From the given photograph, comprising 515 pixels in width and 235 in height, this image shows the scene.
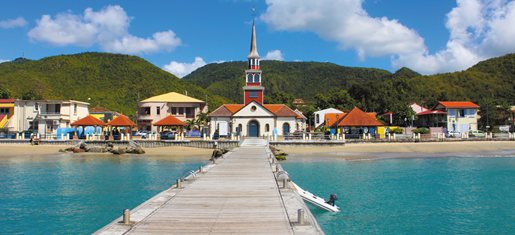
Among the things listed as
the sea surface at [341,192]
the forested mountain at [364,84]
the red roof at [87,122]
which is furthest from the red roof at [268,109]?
the forested mountain at [364,84]

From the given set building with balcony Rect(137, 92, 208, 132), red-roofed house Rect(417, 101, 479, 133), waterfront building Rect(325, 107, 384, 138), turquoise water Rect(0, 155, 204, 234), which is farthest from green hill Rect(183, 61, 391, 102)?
turquoise water Rect(0, 155, 204, 234)

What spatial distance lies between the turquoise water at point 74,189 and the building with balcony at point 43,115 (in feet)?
72.0

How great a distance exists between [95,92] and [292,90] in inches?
3016

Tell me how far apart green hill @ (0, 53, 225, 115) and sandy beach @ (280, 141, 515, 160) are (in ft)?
185

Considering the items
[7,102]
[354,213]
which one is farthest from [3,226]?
[7,102]

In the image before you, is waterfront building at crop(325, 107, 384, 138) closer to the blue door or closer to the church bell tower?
the blue door

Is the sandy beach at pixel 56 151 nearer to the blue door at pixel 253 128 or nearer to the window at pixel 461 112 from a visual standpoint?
the blue door at pixel 253 128

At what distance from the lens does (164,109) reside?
67.8 m

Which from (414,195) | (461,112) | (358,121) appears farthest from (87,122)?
(461,112)

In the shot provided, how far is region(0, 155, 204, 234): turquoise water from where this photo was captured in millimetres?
15664

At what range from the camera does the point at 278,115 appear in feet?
177

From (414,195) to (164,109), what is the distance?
52.6 metres

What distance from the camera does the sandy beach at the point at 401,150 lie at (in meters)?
41.1

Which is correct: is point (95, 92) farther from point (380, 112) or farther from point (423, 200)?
point (423, 200)
